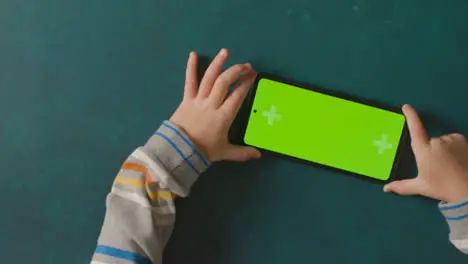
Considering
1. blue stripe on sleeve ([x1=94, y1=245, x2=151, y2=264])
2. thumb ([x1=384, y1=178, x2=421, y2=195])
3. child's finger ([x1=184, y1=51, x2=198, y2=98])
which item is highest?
child's finger ([x1=184, y1=51, x2=198, y2=98])

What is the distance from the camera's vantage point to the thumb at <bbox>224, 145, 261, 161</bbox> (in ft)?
1.98

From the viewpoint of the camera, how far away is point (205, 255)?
616 millimetres

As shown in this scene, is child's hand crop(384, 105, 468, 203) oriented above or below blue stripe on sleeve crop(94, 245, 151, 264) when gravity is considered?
Answer: above

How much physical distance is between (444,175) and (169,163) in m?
0.24

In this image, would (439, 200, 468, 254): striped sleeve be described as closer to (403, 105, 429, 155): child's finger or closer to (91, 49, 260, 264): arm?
(403, 105, 429, 155): child's finger

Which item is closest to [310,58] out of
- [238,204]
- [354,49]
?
[354,49]

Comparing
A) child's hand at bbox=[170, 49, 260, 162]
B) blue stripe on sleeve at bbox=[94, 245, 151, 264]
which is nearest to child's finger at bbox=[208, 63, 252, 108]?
child's hand at bbox=[170, 49, 260, 162]

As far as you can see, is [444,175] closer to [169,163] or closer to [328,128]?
[328,128]

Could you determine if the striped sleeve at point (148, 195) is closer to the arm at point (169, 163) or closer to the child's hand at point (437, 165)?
the arm at point (169, 163)

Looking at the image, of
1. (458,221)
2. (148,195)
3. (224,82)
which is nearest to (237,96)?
(224,82)

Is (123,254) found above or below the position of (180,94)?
below

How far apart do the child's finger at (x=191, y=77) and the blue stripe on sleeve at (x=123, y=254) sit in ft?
0.49

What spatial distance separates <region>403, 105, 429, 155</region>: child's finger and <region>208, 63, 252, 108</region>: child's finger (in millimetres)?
154

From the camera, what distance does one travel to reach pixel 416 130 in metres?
0.59
